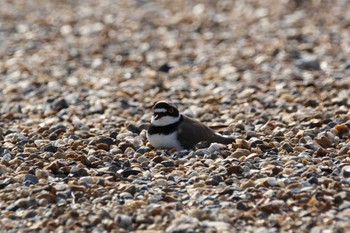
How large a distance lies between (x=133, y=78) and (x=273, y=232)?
7.56 m

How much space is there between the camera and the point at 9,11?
20.5 m

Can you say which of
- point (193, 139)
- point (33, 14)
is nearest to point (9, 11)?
point (33, 14)

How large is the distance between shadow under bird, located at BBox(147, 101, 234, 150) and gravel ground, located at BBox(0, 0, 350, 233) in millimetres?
124

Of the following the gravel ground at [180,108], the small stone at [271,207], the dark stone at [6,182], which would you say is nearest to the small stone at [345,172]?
the gravel ground at [180,108]

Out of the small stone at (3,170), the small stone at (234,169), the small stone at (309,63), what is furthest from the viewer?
the small stone at (309,63)

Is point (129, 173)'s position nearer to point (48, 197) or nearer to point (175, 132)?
point (48, 197)

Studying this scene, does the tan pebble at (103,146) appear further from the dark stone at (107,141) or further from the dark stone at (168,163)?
the dark stone at (168,163)

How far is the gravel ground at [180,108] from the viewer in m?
6.96

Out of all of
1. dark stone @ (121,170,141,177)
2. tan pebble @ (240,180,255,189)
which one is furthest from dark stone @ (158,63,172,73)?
tan pebble @ (240,180,255,189)

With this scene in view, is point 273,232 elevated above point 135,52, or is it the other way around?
point 135,52

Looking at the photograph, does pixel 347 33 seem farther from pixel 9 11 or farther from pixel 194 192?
pixel 194 192

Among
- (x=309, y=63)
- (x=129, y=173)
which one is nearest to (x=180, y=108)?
(x=309, y=63)

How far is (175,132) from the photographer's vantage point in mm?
8969

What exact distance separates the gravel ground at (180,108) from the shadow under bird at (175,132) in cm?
12
